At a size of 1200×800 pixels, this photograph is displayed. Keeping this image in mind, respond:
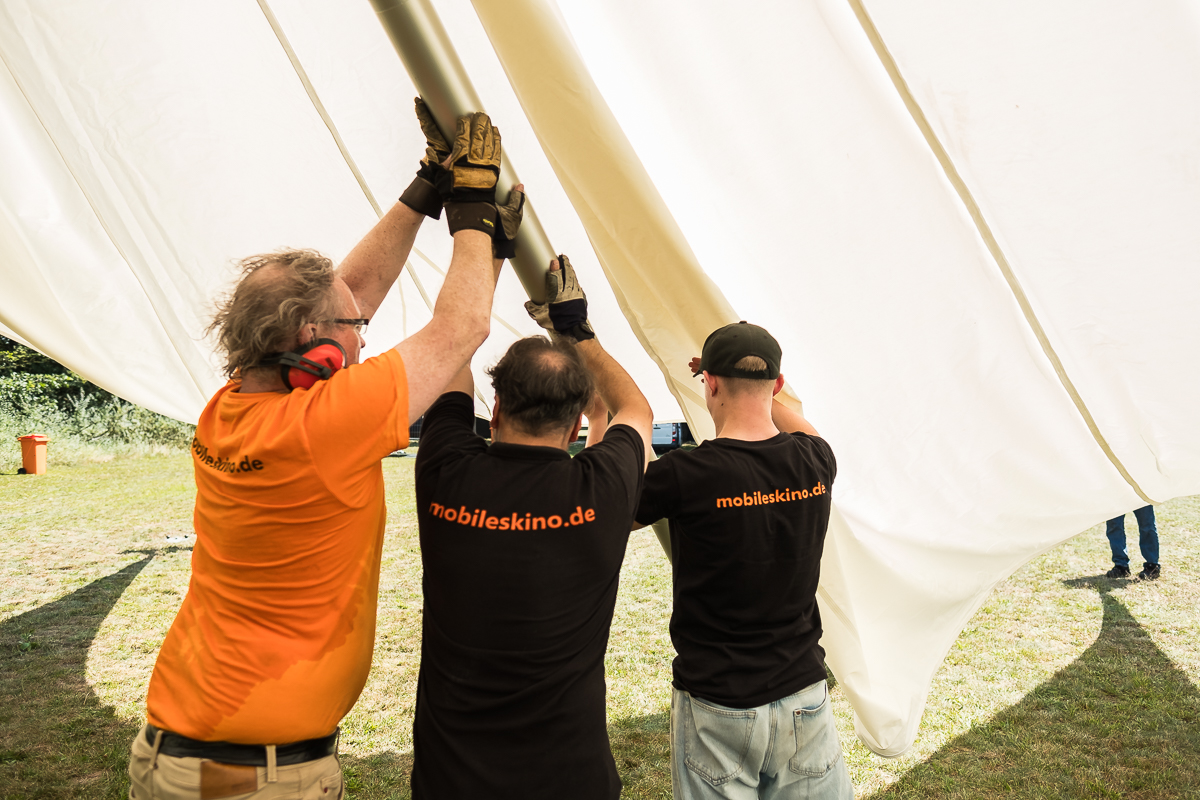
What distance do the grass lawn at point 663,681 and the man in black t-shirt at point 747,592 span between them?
172 centimetres

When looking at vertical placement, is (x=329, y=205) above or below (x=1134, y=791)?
above

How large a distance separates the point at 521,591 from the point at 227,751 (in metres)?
0.65

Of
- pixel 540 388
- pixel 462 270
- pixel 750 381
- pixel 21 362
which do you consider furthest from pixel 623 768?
pixel 21 362

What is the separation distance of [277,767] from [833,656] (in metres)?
1.86

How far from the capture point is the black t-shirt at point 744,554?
192 centimetres

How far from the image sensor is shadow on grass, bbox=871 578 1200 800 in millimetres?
3514

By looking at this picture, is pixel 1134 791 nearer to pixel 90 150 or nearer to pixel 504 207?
pixel 504 207

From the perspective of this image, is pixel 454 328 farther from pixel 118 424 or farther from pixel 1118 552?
pixel 118 424

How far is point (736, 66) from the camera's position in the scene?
1798mm

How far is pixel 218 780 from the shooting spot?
1.40m

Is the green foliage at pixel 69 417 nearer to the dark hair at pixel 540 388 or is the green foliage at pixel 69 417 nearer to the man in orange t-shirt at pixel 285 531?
the man in orange t-shirt at pixel 285 531

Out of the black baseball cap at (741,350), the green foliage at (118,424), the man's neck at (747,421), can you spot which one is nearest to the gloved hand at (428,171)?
the black baseball cap at (741,350)

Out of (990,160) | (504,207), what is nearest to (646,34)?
(504,207)

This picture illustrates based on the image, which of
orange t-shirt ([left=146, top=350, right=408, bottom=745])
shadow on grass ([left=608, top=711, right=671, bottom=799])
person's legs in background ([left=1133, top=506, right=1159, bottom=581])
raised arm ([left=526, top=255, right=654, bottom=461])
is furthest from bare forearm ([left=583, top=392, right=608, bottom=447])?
person's legs in background ([left=1133, top=506, right=1159, bottom=581])
